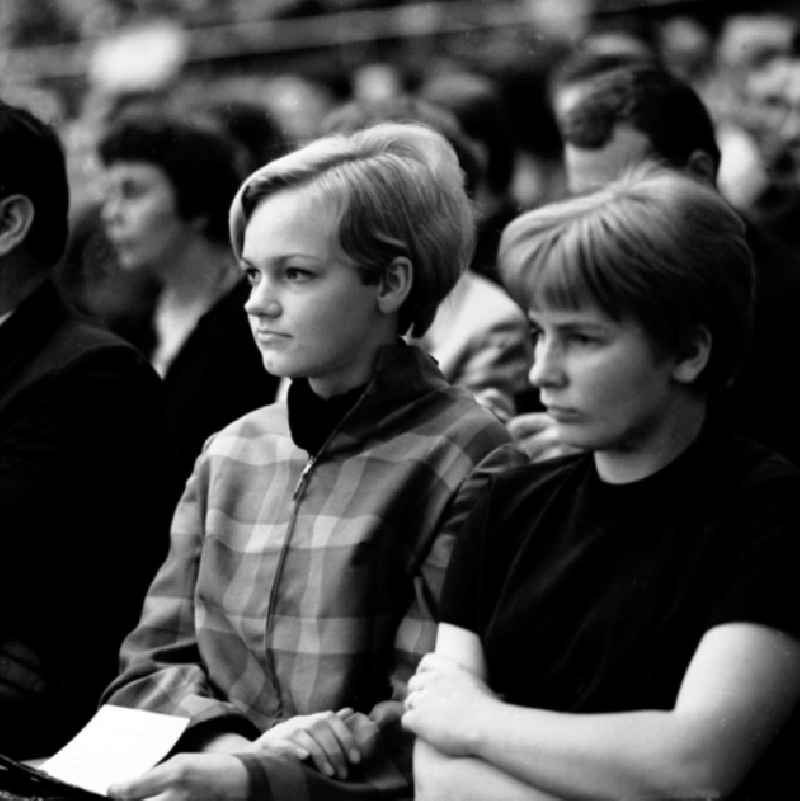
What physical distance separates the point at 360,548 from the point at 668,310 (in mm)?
680

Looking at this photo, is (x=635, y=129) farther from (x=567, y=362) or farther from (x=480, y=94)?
(x=567, y=362)

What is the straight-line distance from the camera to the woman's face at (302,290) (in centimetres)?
285

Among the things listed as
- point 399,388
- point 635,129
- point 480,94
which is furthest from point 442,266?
point 480,94

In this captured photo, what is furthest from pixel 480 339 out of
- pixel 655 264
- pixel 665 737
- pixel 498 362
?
pixel 665 737

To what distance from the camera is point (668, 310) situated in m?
2.36

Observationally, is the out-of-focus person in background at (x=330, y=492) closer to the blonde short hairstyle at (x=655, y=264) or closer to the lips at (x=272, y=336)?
the lips at (x=272, y=336)

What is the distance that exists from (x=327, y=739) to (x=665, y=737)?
25.0 inches

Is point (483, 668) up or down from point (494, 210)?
down

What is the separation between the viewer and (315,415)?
292 cm

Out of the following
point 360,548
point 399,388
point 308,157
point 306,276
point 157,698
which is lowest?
point 157,698

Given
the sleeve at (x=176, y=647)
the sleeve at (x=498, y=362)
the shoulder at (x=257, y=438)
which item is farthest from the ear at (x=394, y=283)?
the sleeve at (x=498, y=362)

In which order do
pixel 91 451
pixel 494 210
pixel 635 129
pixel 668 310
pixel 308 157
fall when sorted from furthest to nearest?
pixel 494 210
pixel 635 129
pixel 91 451
pixel 308 157
pixel 668 310

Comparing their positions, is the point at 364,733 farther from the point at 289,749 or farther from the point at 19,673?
the point at 19,673

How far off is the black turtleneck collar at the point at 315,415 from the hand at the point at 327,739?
47 cm
